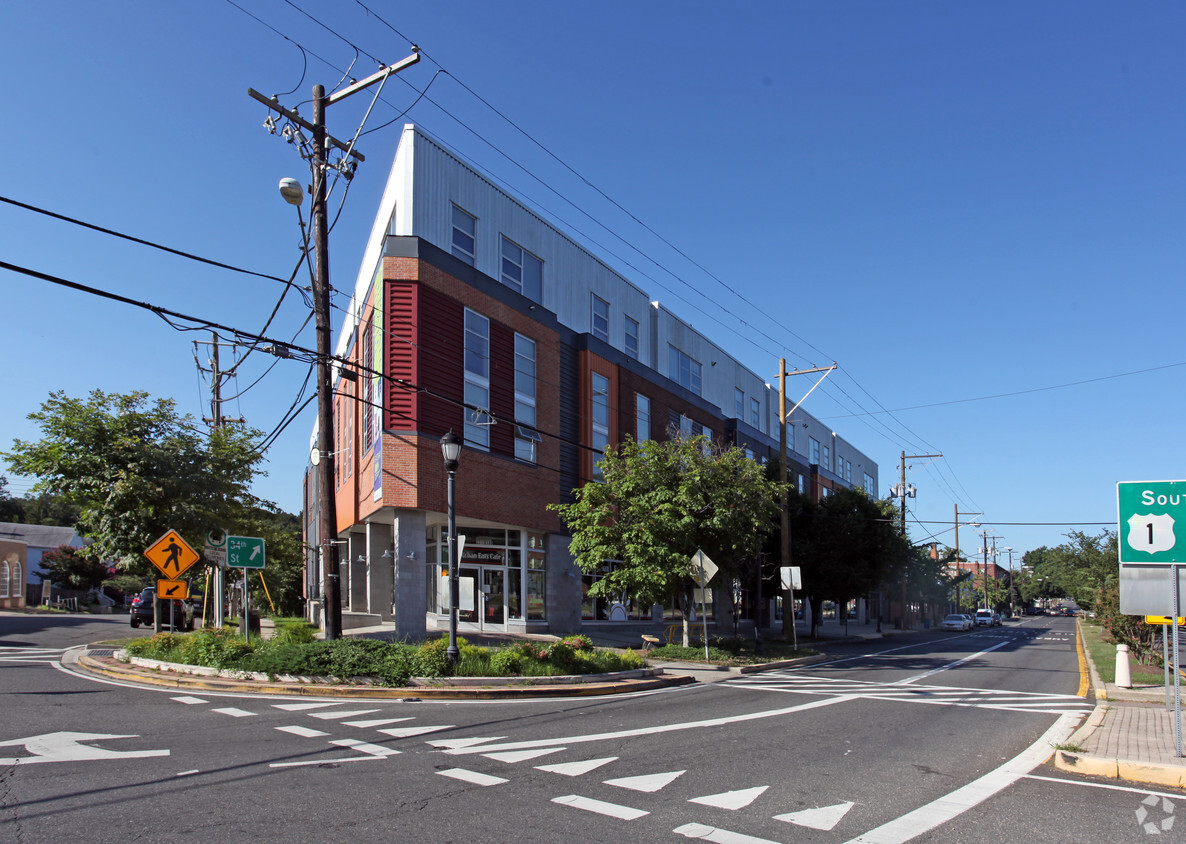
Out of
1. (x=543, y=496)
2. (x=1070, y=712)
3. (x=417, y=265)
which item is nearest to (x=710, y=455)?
(x=543, y=496)

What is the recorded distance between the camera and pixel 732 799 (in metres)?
7.39

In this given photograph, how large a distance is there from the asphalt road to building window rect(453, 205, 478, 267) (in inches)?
648

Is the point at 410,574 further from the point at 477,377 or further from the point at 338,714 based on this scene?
the point at 338,714

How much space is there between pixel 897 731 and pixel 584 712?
4524 mm

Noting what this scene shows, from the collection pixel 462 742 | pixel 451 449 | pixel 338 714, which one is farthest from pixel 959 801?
pixel 451 449

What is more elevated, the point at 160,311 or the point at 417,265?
the point at 417,265

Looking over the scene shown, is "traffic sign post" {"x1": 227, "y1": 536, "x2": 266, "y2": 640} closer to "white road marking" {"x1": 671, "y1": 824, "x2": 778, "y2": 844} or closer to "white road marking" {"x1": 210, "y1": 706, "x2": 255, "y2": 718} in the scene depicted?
"white road marking" {"x1": 210, "y1": 706, "x2": 255, "y2": 718}

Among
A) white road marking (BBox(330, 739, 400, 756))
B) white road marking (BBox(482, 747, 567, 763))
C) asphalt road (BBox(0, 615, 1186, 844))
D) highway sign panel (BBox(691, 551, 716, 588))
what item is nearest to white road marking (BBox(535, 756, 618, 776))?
asphalt road (BBox(0, 615, 1186, 844))

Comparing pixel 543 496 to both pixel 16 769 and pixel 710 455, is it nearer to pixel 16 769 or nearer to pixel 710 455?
pixel 710 455

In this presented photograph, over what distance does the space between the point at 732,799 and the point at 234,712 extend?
24.7 ft

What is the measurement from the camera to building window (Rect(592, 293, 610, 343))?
34.2 m

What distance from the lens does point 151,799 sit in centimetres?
674

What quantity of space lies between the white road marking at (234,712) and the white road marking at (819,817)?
25.3 ft

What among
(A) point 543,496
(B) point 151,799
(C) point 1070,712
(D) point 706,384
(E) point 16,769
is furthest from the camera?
(D) point 706,384
